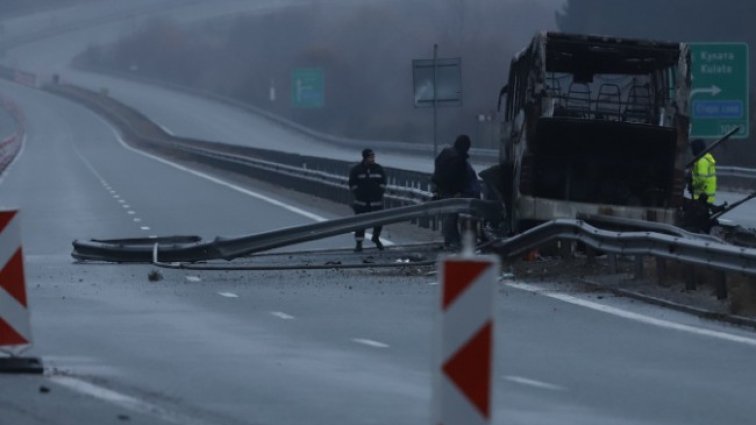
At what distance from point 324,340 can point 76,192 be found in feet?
112

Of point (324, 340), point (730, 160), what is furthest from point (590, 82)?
point (730, 160)

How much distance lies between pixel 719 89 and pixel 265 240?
15.0 meters

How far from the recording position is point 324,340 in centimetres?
1431

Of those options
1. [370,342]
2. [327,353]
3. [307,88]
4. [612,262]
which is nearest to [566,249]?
[612,262]

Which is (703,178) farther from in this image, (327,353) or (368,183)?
(327,353)

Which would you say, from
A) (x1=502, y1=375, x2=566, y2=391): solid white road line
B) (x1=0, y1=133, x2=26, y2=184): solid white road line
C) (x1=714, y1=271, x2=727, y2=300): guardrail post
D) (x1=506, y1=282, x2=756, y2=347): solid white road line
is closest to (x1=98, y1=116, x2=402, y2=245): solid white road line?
(x1=0, y1=133, x2=26, y2=184): solid white road line

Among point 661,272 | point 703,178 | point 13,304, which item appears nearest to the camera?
point 13,304

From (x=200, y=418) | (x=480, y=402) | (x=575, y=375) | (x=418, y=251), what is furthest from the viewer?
(x=418, y=251)

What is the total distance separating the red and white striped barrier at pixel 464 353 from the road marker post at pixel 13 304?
5.60 m

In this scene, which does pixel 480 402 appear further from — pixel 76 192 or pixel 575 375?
pixel 76 192

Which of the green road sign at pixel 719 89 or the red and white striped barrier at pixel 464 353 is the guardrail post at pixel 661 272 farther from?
the green road sign at pixel 719 89

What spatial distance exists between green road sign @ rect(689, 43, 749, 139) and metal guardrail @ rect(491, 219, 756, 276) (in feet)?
43.0

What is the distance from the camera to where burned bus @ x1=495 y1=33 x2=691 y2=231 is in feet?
74.7

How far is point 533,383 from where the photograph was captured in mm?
11805
